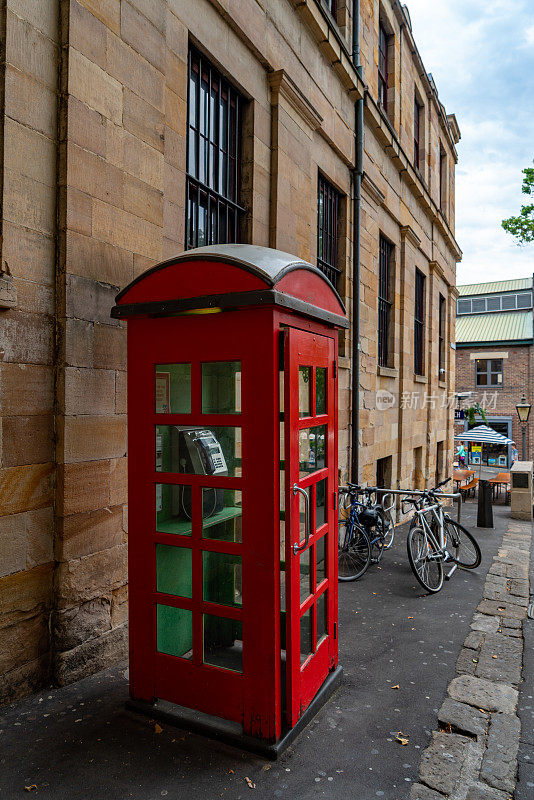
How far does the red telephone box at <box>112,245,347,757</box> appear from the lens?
2771 mm

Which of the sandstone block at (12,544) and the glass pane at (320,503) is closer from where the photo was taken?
the sandstone block at (12,544)

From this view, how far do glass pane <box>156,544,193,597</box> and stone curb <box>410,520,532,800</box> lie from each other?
5.28 feet

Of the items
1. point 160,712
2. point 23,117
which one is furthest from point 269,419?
point 23,117

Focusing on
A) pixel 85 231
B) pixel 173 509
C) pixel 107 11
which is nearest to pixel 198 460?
pixel 173 509

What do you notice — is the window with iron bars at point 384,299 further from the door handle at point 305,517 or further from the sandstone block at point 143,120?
the door handle at point 305,517

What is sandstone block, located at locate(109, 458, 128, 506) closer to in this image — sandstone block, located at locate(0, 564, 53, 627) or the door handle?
sandstone block, located at locate(0, 564, 53, 627)

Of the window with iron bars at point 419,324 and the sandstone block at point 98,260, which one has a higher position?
the window with iron bars at point 419,324

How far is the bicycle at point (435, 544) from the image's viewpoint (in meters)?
6.19

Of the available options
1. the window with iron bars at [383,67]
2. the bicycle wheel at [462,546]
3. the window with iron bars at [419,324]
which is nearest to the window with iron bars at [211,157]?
the bicycle wheel at [462,546]

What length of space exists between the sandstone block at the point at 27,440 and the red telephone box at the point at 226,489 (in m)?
0.69

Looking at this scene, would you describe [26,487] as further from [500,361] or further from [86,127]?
[500,361]

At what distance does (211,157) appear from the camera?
5434 millimetres

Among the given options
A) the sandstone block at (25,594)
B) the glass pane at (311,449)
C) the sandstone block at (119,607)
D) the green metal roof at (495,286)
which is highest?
the green metal roof at (495,286)

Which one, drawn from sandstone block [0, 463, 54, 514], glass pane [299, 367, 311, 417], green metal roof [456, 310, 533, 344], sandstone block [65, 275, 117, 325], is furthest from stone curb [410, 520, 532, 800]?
green metal roof [456, 310, 533, 344]
